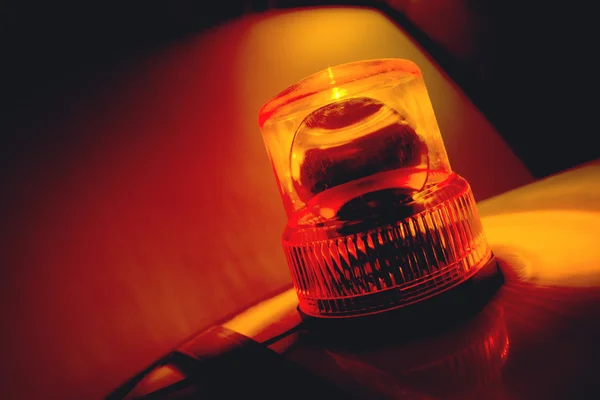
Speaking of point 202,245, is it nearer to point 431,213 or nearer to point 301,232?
point 301,232

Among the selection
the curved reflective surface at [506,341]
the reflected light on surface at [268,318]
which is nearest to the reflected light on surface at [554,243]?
the curved reflective surface at [506,341]

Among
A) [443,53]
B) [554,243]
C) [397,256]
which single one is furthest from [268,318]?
Answer: [443,53]

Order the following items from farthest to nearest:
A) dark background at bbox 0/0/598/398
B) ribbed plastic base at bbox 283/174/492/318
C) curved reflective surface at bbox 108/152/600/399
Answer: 1. dark background at bbox 0/0/598/398
2. ribbed plastic base at bbox 283/174/492/318
3. curved reflective surface at bbox 108/152/600/399

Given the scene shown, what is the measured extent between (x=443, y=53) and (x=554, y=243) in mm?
454

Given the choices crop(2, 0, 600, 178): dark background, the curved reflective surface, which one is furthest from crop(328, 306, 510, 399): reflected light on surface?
crop(2, 0, 600, 178): dark background

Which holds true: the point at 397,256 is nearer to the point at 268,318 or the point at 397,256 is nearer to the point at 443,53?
the point at 268,318

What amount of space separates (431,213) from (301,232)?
0.12 m

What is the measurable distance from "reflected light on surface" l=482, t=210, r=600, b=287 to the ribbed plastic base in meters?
0.05

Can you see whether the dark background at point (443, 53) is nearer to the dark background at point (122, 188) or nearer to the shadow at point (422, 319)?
the dark background at point (122, 188)

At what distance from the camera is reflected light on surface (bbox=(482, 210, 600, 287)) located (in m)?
0.35

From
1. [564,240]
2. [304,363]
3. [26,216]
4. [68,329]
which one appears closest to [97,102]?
[26,216]

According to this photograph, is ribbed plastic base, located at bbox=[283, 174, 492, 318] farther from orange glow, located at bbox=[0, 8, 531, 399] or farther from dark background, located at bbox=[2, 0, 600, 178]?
dark background, located at bbox=[2, 0, 600, 178]

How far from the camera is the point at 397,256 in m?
0.36

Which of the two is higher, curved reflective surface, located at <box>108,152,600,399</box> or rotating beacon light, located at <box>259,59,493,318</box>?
rotating beacon light, located at <box>259,59,493,318</box>
